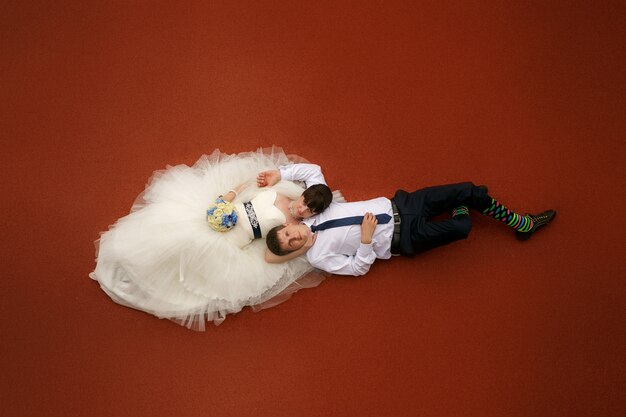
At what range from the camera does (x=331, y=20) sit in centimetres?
246

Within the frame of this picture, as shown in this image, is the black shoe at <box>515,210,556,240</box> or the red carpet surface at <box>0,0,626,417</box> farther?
the black shoe at <box>515,210,556,240</box>

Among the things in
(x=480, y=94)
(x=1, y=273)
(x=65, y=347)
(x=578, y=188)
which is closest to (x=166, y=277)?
(x=65, y=347)

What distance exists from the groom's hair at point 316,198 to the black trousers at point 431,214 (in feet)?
1.19

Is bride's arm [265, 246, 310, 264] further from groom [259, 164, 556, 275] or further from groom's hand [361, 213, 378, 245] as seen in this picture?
groom's hand [361, 213, 378, 245]

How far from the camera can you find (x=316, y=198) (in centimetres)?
194

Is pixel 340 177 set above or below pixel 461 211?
above

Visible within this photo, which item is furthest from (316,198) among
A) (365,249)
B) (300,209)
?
(365,249)

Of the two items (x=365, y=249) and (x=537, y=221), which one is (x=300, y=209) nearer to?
(x=365, y=249)

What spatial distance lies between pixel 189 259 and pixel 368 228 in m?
0.79

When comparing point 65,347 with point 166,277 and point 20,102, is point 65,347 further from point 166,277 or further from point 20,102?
point 20,102

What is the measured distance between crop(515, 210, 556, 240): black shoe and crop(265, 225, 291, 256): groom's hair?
1146mm

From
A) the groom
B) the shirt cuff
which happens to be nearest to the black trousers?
the groom

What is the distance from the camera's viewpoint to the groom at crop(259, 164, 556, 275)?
2023 mm

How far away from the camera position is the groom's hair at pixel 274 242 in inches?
74.0
